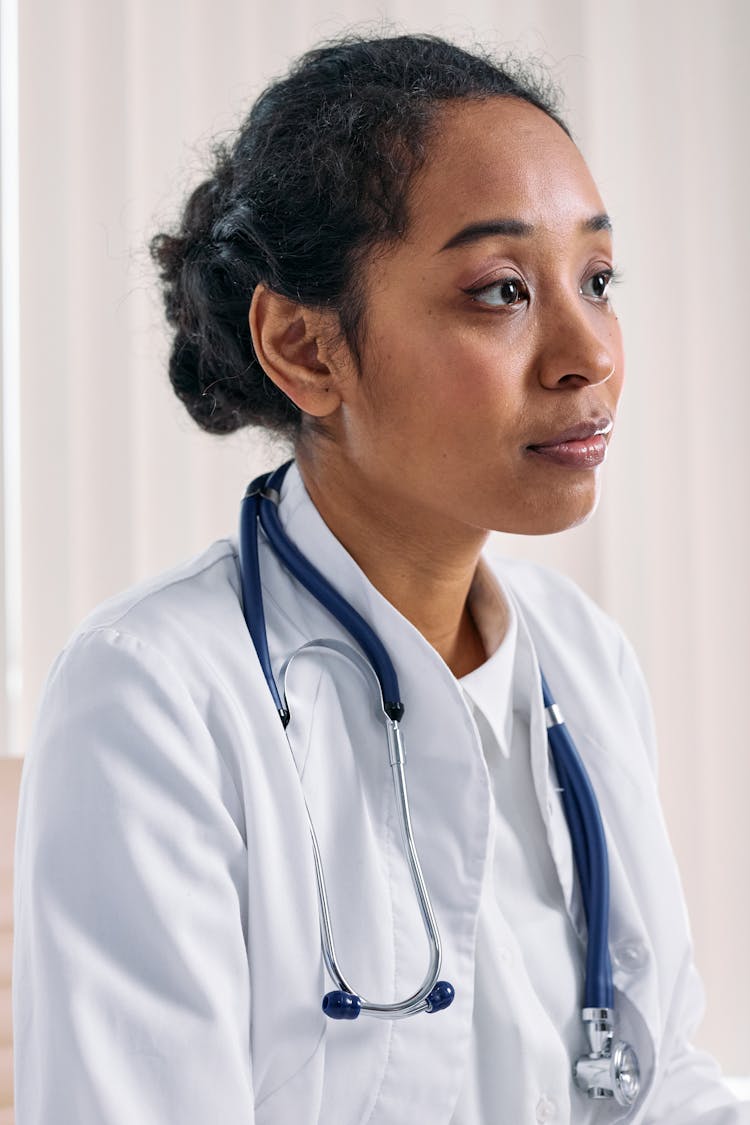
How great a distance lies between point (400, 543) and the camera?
1.12 metres

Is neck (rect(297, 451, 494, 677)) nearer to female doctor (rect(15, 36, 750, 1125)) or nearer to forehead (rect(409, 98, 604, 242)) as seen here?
female doctor (rect(15, 36, 750, 1125))

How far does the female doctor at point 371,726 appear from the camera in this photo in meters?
0.84

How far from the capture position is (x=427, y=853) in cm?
100

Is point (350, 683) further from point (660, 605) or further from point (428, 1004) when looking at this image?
point (660, 605)

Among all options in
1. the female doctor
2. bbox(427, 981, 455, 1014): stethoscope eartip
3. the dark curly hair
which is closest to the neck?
the female doctor

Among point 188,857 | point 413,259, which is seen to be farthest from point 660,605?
point 188,857

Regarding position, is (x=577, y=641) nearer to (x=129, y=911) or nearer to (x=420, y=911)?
(x=420, y=911)

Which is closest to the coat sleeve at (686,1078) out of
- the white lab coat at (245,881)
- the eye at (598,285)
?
the white lab coat at (245,881)

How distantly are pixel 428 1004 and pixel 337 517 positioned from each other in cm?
47

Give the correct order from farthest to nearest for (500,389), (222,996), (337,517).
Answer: (337,517) → (500,389) → (222,996)

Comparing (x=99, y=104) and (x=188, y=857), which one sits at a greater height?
(x=99, y=104)

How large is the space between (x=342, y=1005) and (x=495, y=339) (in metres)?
0.56

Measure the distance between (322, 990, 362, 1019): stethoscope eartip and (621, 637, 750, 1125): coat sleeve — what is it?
414 mm

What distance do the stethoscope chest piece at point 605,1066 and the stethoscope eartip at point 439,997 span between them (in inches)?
8.4
